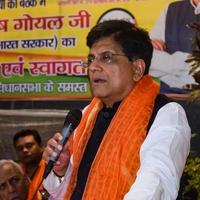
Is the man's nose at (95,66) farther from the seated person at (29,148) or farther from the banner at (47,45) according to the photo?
the seated person at (29,148)

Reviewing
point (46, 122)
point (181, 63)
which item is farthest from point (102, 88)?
point (46, 122)

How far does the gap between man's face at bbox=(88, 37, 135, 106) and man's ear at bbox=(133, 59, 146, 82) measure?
0.6 inches

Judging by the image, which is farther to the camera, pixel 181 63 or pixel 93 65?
pixel 181 63

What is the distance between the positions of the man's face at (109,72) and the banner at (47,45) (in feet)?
7.14

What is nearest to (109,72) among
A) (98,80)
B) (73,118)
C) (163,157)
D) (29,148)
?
(98,80)

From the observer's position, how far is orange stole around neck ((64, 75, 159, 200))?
1.89 metres

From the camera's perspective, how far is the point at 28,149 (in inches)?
183

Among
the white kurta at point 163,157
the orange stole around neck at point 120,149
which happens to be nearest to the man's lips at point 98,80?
the orange stole around neck at point 120,149

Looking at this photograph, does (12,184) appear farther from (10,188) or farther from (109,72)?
(109,72)

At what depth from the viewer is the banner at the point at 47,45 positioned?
4363 millimetres

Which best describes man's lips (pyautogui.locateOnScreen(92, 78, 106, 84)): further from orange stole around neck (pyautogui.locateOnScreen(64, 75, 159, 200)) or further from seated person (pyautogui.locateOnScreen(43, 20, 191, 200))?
orange stole around neck (pyautogui.locateOnScreen(64, 75, 159, 200))

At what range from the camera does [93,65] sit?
2.01 m

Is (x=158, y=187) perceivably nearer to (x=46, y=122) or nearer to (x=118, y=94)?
(x=118, y=94)

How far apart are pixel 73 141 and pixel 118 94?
0.28 metres
